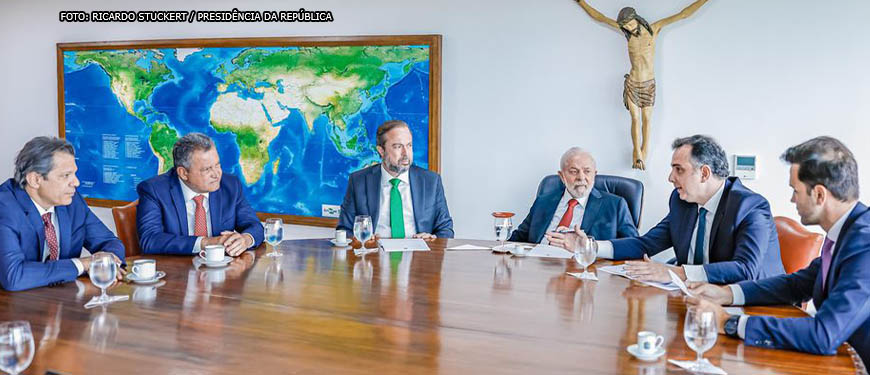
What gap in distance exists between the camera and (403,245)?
3.21m

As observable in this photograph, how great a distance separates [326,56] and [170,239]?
215 cm

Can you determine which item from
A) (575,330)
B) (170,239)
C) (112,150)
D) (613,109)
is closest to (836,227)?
(575,330)

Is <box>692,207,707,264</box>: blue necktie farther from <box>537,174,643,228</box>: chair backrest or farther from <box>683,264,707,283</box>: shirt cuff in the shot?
<box>537,174,643,228</box>: chair backrest

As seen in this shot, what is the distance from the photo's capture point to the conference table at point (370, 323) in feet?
5.67

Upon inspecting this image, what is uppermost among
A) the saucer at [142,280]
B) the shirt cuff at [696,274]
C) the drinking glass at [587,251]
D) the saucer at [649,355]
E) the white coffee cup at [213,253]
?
the drinking glass at [587,251]

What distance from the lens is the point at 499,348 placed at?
6.07ft

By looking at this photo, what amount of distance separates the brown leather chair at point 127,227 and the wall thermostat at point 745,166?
10.5 feet

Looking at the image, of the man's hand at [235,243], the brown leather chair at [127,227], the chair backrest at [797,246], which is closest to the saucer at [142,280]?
Answer: the man's hand at [235,243]

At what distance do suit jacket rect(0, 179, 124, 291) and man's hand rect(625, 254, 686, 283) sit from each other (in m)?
1.97

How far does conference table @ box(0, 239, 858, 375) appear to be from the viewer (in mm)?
1728

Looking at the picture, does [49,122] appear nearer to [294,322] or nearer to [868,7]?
[294,322]

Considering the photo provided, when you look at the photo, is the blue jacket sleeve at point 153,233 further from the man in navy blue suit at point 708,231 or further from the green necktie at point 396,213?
the man in navy blue suit at point 708,231

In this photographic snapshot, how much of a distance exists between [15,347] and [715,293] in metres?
1.95

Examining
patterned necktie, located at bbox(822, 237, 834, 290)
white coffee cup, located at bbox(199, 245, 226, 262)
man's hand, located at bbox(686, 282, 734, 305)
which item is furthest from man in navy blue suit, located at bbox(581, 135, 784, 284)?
white coffee cup, located at bbox(199, 245, 226, 262)
